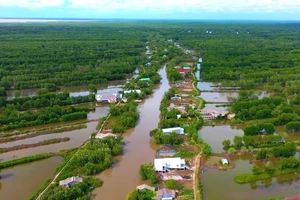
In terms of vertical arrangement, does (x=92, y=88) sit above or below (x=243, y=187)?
above

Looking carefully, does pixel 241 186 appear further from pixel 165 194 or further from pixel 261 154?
pixel 165 194

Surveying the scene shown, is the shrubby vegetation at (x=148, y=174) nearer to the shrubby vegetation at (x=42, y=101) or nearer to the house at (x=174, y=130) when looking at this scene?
the house at (x=174, y=130)

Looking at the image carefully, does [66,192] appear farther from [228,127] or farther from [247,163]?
[228,127]

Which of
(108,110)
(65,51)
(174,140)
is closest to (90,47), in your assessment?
(65,51)

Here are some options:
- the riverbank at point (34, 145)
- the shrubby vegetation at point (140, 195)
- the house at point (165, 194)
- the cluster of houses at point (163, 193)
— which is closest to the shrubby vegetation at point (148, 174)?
the cluster of houses at point (163, 193)

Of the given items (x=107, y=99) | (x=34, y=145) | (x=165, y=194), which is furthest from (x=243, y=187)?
(x=107, y=99)
